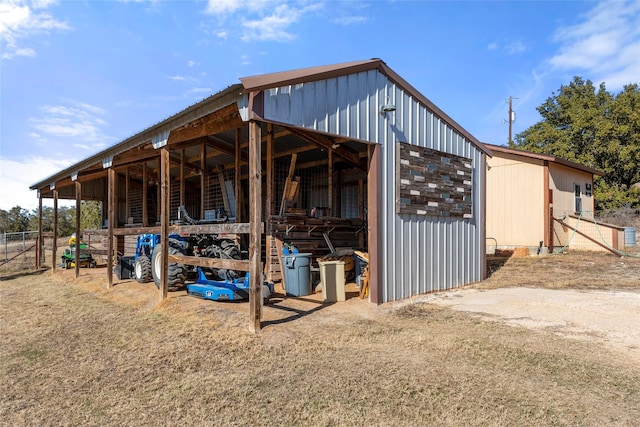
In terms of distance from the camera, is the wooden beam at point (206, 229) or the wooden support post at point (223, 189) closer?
the wooden beam at point (206, 229)

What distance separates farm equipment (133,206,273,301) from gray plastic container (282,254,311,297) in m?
0.81

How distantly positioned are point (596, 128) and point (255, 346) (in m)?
24.1

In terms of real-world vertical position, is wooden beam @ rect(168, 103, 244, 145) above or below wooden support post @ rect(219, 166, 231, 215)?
above

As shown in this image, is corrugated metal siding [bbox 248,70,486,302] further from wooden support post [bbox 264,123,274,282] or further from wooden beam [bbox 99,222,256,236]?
wooden support post [bbox 264,123,274,282]

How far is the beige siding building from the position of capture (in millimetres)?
13375

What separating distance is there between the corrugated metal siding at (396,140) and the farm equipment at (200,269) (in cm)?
248

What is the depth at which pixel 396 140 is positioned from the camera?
713 cm

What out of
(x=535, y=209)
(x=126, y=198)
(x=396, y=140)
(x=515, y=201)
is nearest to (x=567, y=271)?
(x=535, y=209)

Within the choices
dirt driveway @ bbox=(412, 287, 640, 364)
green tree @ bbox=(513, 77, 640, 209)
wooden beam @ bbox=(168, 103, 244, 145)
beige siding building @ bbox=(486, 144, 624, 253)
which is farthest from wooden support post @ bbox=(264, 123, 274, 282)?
green tree @ bbox=(513, 77, 640, 209)

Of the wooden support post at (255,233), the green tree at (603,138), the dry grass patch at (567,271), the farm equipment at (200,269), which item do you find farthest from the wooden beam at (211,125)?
the green tree at (603,138)

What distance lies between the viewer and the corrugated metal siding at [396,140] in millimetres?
5914

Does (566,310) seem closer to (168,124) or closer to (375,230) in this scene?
(375,230)

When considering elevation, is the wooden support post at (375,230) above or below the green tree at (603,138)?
below

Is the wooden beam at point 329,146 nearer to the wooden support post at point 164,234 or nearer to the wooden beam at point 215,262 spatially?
the wooden support post at point 164,234
